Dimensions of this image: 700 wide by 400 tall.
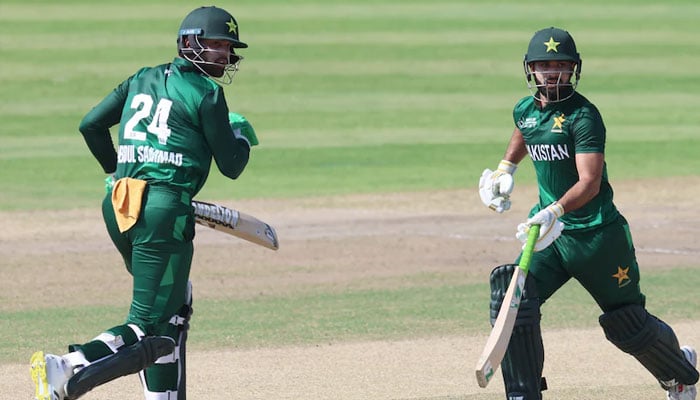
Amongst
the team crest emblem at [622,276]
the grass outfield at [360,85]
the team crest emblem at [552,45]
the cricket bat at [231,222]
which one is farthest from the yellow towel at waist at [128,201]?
the grass outfield at [360,85]

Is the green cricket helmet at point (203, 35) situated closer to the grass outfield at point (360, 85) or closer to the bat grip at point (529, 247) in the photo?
the bat grip at point (529, 247)

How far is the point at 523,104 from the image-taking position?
678cm

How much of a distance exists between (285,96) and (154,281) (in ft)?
46.4

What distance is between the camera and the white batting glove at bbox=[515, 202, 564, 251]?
6234 mm

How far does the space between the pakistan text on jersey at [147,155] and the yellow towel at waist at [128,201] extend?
3.9 inches

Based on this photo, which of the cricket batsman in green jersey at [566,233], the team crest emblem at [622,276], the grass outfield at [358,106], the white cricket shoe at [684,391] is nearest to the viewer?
the cricket batsman in green jersey at [566,233]

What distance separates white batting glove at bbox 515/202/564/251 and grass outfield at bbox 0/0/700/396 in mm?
2662

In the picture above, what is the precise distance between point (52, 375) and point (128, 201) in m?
0.83

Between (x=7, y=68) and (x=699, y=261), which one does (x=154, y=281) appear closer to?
(x=699, y=261)

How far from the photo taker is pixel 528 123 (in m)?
6.66

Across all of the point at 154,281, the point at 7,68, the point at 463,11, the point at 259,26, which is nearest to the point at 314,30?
the point at 259,26

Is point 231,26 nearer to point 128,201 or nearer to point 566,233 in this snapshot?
point 128,201

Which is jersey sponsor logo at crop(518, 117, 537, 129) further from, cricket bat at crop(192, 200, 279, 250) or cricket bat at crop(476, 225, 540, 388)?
cricket bat at crop(192, 200, 279, 250)

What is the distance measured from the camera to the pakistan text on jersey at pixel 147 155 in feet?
19.8
